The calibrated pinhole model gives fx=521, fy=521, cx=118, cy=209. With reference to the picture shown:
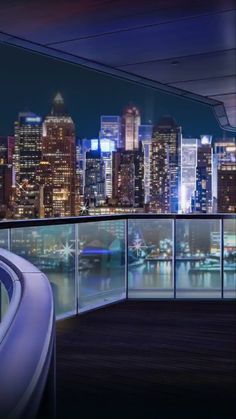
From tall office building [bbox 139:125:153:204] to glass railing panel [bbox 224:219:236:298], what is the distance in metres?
1.25

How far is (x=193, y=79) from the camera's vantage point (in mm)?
6746

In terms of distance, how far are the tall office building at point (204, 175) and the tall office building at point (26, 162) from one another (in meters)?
2.20

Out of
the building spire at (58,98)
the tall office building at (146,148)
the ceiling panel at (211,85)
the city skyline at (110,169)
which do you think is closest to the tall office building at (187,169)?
the city skyline at (110,169)

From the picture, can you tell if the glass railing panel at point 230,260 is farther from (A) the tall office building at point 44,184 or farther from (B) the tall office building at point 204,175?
(A) the tall office building at point 44,184

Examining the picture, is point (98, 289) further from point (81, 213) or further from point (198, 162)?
point (198, 162)

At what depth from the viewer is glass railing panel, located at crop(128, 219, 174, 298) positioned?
20.4 ft

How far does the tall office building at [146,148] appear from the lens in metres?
7.51

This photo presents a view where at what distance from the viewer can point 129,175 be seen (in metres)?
7.62

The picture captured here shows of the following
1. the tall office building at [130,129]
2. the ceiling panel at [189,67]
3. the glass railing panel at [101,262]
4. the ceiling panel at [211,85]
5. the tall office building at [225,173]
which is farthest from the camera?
the tall office building at [130,129]

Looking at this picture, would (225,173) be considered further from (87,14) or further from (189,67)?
(87,14)

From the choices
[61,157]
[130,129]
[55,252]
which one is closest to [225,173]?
[130,129]

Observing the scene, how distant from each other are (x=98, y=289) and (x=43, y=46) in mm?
2626

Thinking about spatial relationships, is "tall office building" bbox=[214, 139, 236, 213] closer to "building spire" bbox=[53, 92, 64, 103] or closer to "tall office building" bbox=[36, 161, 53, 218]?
"tall office building" bbox=[36, 161, 53, 218]

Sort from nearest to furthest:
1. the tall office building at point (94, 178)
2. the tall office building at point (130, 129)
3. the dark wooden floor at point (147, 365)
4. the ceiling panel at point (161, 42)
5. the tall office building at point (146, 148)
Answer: the dark wooden floor at point (147, 365), the ceiling panel at point (161, 42), the tall office building at point (94, 178), the tall office building at point (146, 148), the tall office building at point (130, 129)
